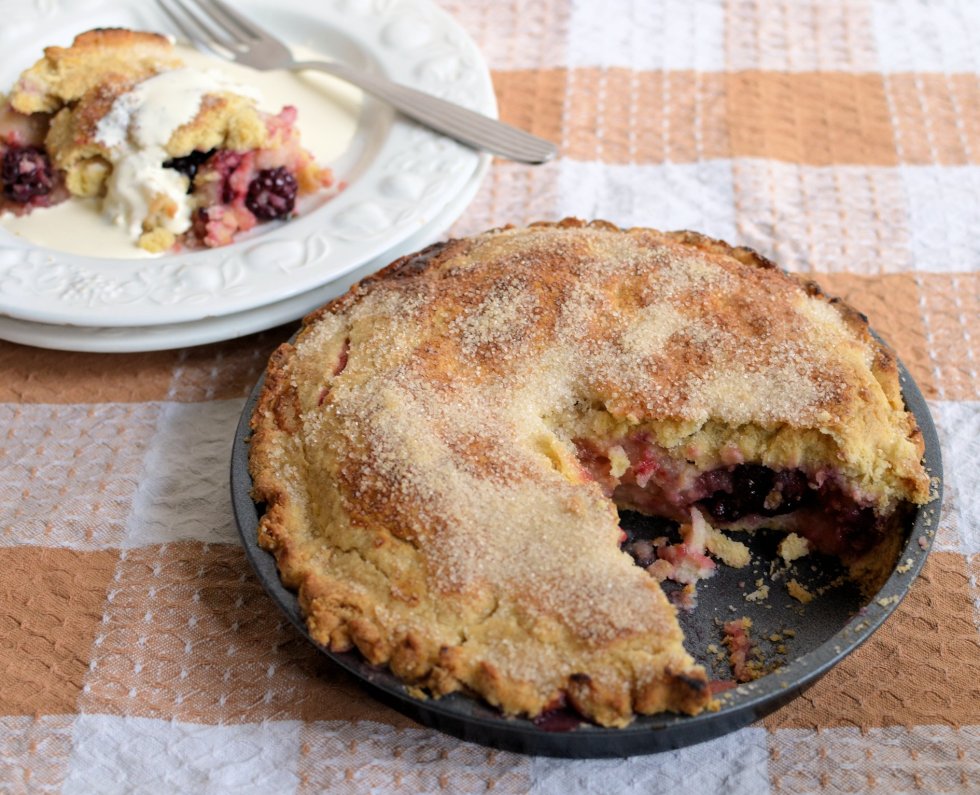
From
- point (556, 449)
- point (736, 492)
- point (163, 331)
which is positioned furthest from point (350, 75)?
point (736, 492)

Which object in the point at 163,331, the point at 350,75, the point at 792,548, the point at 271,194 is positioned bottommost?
the point at 792,548

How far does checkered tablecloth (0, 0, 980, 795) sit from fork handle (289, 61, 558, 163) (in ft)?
0.70

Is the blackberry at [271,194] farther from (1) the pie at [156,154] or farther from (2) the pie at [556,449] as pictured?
(2) the pie at [556,449]

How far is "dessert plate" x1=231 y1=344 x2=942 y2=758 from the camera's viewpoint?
168 centimetres

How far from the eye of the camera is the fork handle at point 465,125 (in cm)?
283

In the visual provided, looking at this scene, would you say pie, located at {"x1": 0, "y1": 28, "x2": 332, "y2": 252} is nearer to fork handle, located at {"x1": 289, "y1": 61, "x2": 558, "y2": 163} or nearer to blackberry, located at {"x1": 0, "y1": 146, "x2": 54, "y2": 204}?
blackberry, located at {"x1": 0, "y1": 146, "x2": 54, "y2": 204}

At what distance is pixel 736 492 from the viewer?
7.16 feet

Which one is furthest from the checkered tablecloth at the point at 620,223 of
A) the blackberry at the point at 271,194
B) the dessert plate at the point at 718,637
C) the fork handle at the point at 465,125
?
the blackberry at the point at 271,194

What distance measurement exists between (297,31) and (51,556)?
1775mm

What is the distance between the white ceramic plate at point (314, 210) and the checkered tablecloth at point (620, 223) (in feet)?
0.71

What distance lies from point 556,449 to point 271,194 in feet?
3.71

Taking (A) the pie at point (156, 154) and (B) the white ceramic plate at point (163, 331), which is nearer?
(B) the white ceramic plate at point (163, 331)

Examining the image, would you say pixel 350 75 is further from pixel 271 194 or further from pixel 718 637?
pixel 718 637

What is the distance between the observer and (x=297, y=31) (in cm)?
328
